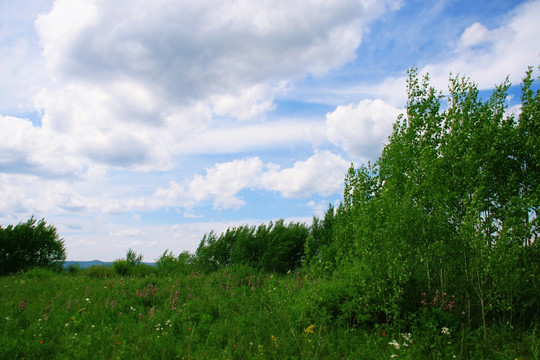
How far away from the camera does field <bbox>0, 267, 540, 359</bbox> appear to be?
22.7 ft

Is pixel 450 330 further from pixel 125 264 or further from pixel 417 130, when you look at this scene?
pixel 125 264

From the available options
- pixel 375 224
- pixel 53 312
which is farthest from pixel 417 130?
pixel 53 312

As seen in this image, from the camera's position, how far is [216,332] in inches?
307

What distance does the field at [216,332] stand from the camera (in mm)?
6934

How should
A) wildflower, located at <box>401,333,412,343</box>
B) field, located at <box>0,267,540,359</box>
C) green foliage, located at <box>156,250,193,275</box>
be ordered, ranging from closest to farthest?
field, located at <box>0,267,540,359</box> < wildflower, located at <box>401,333,412,343</box> < green foliage, located at <box>156,250,193,275</box>

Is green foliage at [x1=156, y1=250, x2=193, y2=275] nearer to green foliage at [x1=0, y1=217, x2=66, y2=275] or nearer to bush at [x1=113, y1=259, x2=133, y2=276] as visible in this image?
bush at [x1=113, y1=259, x2=133, y2=276]

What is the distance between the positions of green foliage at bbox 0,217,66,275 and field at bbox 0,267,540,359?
27.4 feet

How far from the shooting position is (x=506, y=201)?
8773 millimetres

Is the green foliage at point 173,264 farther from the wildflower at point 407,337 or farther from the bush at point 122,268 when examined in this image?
the wildflower at point 407,337

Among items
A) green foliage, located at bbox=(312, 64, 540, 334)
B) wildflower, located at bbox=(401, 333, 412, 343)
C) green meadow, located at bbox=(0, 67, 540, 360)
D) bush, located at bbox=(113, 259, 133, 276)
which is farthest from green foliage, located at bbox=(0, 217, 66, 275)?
wildflower, located at bbox=(401, 333, 412, 343)

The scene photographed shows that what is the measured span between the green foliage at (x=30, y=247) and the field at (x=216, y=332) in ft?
27.4

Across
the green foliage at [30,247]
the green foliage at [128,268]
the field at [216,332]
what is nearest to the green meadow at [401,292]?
the field at [216,332]

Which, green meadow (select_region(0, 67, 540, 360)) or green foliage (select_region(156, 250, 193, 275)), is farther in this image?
green foliage (select_region(156, 250, 193, 275))

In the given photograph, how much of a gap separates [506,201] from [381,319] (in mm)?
4252
